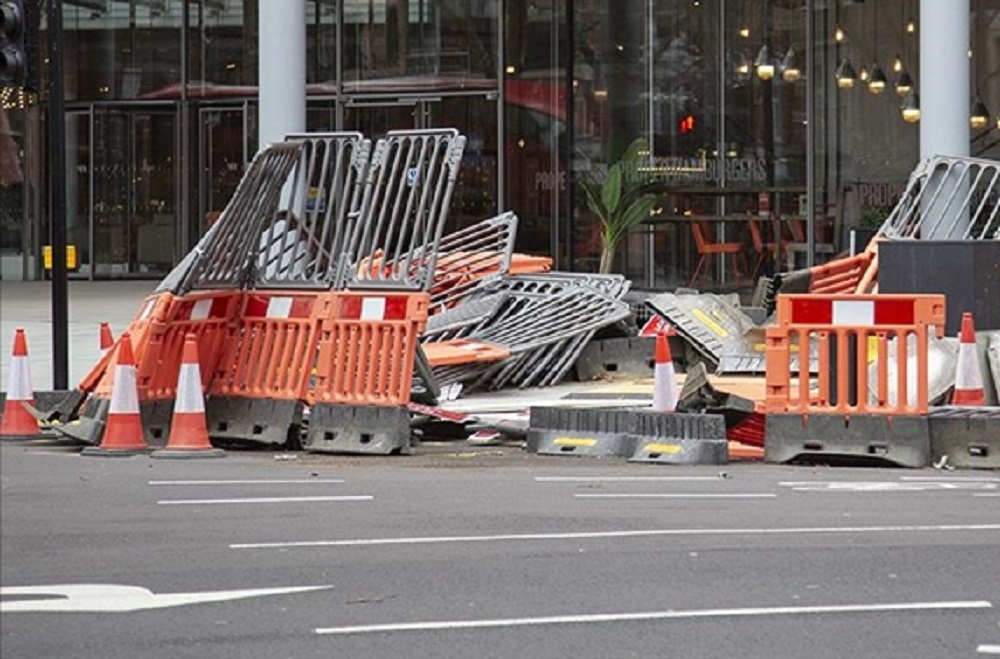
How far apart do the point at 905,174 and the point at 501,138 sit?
22.5 feet

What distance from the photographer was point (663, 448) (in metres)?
14.8

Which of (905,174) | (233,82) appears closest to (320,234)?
(905,174)

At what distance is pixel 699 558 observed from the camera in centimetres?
1005

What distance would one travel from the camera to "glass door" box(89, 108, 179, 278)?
1558 inches

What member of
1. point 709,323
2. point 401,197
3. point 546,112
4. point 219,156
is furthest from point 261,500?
point 219,156

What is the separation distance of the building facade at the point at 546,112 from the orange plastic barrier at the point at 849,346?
1626cm

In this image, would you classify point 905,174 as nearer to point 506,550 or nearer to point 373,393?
point 373,393

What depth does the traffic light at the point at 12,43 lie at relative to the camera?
1750 cm

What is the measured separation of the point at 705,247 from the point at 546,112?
3673mm

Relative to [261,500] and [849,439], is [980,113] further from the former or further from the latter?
[261,500]

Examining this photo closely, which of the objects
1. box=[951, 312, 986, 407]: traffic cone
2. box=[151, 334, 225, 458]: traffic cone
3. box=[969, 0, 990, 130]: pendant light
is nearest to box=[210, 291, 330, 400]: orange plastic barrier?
box=[151, 334, 225, 458]: traffic cone

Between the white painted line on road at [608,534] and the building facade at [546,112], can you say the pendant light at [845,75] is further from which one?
the white painted line on road at [608,534]

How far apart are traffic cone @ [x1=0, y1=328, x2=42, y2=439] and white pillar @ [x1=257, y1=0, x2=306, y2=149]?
30.7 ft

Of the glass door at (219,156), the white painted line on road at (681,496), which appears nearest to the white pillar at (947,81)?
the white painted line on road at (681,496)
